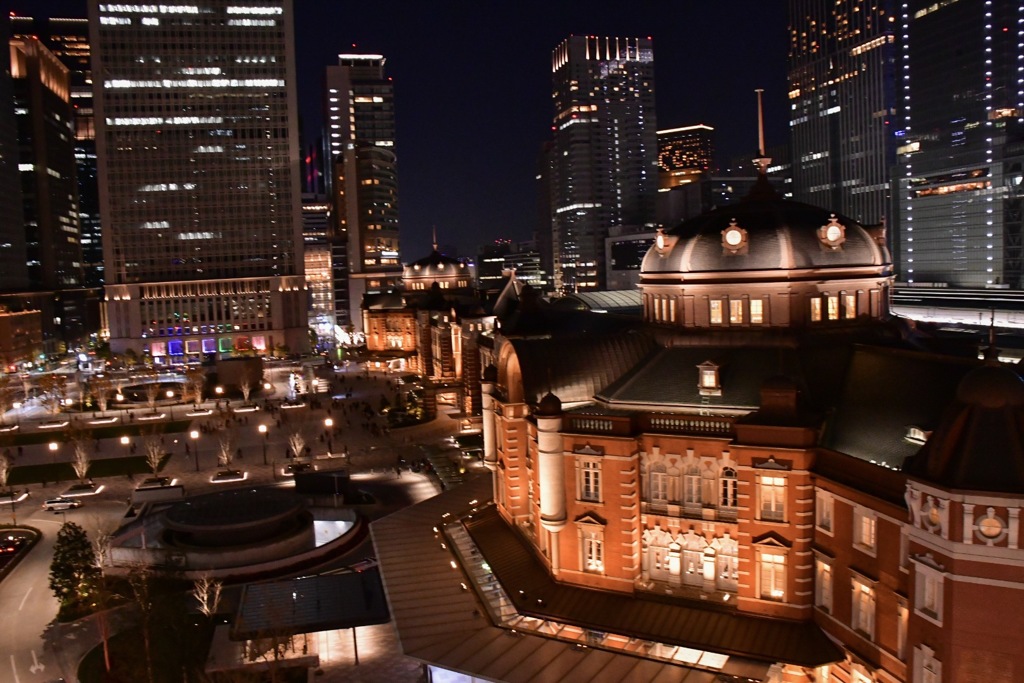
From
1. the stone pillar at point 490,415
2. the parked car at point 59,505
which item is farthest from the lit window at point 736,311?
the parked car at point 59,505

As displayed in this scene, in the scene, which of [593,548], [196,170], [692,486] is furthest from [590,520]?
[196,170]

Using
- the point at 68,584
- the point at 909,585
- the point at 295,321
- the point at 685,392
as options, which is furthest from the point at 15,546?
the point at 295,321

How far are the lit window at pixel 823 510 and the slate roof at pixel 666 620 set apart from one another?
12.5 feet

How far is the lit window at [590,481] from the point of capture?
3500cm

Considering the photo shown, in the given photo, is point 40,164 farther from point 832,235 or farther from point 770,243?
point 832,235

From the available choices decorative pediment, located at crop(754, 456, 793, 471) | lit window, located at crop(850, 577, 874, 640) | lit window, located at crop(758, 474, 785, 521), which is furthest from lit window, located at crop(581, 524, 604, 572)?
lit window, located at crop(850, 577, 874, 640)

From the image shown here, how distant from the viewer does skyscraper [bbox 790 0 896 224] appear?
160875 mm

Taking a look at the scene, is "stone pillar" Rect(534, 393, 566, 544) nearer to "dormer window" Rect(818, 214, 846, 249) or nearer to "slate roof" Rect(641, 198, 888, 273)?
"slate roof" Rect(641, 198, 888, 273)

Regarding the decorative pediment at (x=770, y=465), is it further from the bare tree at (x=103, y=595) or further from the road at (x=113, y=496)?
the bare tree at (x=103, y=595)

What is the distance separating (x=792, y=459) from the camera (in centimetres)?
3030

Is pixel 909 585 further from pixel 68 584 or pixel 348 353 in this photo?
pixel 348 353

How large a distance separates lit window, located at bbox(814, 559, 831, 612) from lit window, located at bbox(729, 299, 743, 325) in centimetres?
1302

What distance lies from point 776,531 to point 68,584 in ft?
112

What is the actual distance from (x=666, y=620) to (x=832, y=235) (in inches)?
777
